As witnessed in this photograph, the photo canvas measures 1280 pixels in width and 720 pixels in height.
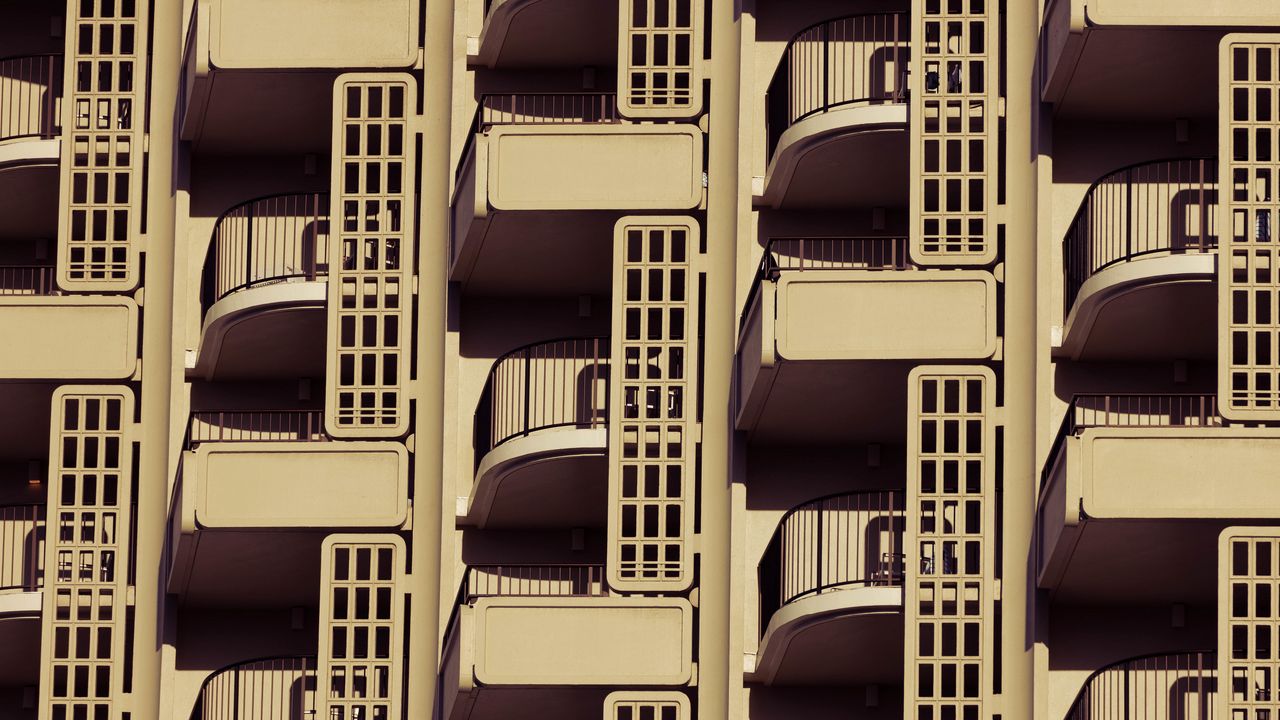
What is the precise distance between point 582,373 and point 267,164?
16.2 ft

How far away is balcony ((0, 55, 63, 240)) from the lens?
4966cm

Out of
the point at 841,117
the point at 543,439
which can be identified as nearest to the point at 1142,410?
the point at 841,117

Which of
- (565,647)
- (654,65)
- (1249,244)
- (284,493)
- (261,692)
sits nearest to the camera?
(1249,244)

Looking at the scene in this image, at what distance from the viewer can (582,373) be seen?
48.2 metres

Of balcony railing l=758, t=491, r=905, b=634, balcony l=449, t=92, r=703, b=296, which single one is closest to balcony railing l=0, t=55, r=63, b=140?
balcony l=449, t=92, r=703, b=296

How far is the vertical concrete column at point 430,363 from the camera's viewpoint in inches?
1855

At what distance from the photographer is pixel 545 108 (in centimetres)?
4981

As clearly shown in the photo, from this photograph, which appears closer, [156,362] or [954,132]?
[954,132]

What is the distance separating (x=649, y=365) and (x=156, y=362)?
5.69m

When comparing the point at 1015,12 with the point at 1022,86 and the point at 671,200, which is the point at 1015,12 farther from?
the point at 671,200

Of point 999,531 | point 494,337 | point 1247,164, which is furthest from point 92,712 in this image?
point 1247,164

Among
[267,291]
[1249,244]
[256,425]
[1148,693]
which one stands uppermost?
[1249,244]

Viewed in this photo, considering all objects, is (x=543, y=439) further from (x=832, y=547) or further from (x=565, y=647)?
(x=832, y=547)

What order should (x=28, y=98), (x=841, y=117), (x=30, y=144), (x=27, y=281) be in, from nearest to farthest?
(x=841, y=117), (x=30, y=144), (x=27, y=281), (x=28, y=98)
